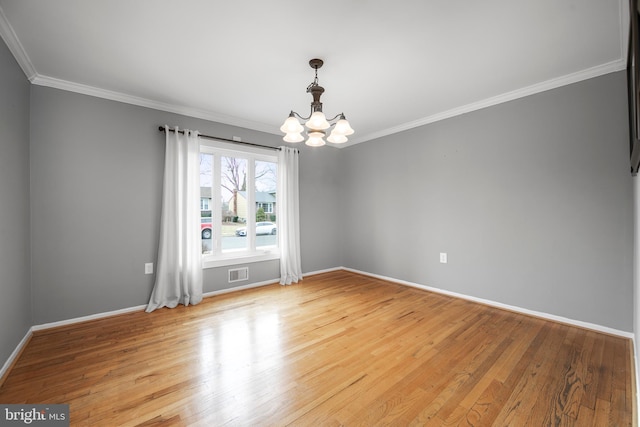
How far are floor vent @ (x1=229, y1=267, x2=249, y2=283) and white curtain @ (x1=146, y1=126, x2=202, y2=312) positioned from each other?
1.70 feet

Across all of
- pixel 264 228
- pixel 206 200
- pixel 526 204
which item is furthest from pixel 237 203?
pixel 526 204

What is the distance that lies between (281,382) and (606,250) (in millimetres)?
3171

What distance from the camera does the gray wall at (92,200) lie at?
2.67m

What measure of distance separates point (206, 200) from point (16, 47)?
6.99 feet

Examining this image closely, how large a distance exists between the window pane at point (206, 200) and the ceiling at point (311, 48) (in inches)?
31.2

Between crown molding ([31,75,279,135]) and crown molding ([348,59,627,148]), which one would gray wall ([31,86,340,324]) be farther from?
crown molding ([348,59,627,148])

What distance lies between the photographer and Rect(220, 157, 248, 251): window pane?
3.89 m

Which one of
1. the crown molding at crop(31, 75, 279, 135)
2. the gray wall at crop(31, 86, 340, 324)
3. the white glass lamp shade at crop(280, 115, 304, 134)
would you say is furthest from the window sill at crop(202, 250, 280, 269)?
the white glass lamp shade at crop(280, 115, 304, 134)

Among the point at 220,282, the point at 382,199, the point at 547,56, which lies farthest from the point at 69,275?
the point at 547,56

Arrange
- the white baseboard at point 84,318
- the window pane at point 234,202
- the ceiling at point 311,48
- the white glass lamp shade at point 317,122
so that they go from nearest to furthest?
1. the ceiling at point 311,48
2. the white glass lamp shade at point 317,122
3. the white baseboard at point 84,318
4. the window pane at point 234,202

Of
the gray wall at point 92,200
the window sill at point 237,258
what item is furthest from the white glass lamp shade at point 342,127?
the window sill at point 237,258

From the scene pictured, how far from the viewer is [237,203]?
4.02 m

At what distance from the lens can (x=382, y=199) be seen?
14.9 feet

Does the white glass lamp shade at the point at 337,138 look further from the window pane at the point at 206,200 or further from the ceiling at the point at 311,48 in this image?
the window pane at the point at 206,200
